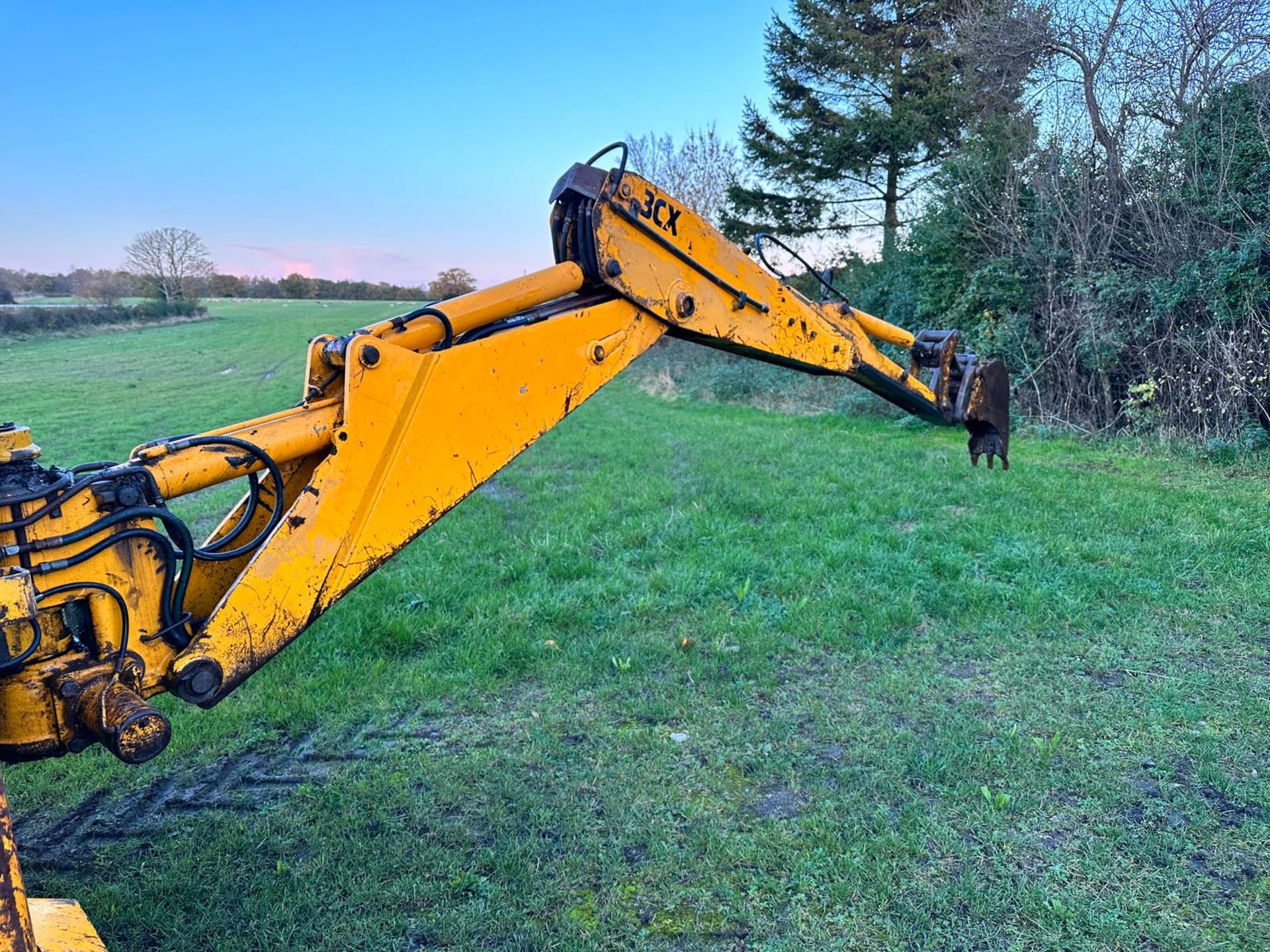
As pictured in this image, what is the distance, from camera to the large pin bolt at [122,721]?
2.02m

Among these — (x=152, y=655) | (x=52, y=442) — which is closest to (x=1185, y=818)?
(x=152, y=655)

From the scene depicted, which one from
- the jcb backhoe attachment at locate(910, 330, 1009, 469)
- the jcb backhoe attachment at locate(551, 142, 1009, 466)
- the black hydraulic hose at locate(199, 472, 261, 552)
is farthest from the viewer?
the jcb backhoe attachment at locate(910, 330, 1009, 469)

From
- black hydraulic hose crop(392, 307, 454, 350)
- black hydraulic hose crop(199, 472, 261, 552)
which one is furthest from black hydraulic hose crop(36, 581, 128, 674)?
black hydraulic hose crop(392, 307, 454, 350)

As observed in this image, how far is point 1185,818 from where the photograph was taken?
11.1ft

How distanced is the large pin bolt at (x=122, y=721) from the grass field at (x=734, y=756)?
115 cm

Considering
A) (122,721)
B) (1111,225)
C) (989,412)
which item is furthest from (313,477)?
(1111,225)

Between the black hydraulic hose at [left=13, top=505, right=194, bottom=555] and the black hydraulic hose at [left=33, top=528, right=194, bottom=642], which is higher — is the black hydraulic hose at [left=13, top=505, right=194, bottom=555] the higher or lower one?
the higher one

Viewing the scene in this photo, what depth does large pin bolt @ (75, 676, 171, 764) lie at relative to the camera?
2.02 metres

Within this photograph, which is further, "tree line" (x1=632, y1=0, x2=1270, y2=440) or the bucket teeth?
"tree line" (x1=632, y1=0, x2=1270, y2=440)

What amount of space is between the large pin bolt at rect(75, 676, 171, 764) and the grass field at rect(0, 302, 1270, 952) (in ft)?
3.77

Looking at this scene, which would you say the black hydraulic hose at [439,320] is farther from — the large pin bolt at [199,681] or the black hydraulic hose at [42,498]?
the large pin bolt at [199,681]

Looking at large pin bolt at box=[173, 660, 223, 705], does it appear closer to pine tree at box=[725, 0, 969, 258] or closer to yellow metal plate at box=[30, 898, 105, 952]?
yellow metal plate at box=[30, 898, 105, 952]

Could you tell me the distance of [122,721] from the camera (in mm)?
2033

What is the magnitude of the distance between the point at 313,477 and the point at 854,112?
2218cm
